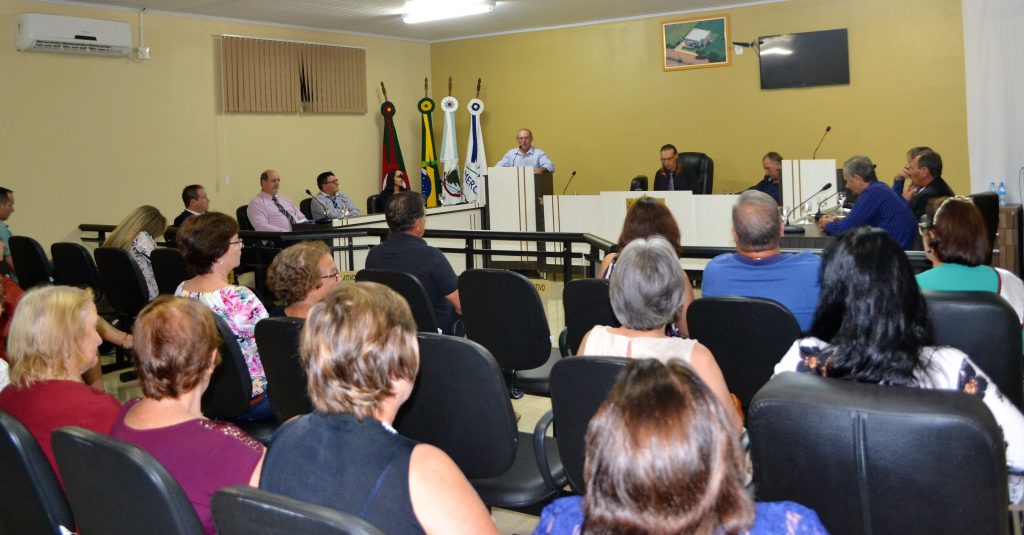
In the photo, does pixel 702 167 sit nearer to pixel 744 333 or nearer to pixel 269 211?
pixel 269 211

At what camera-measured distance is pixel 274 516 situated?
1.24 meters

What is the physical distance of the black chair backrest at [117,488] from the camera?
1492 mm

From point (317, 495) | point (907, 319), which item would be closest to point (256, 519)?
point (317, 495)

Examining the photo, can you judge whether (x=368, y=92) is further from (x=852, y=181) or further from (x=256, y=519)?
(x=256, y=519)

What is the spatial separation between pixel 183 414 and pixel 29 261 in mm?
4853

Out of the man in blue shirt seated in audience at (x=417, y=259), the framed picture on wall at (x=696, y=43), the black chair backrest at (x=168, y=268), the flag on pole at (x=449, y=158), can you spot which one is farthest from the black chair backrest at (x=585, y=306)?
the flag on pole at (x=449, y=158)

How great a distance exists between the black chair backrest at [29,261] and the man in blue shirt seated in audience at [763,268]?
15.1ft

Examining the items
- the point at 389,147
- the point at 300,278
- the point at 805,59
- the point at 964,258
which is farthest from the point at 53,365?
the point at 389,147

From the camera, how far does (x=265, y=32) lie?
9.96m

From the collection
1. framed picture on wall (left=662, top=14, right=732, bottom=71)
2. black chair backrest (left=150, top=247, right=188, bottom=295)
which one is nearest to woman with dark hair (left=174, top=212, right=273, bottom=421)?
black chair backrest (left=150, top=247, right=188, bottom=295)

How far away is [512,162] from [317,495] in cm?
907

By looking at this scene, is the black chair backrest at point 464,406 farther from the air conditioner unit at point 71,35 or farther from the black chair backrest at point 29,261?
the air conditioner unit at point 71,35

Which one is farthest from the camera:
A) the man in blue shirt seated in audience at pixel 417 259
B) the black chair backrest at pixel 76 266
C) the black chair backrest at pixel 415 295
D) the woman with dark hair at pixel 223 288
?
the black chair backrest at pixel 76 266

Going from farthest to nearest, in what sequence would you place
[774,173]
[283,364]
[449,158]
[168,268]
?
[449,158], [774,173], [168,268], [283,364]
